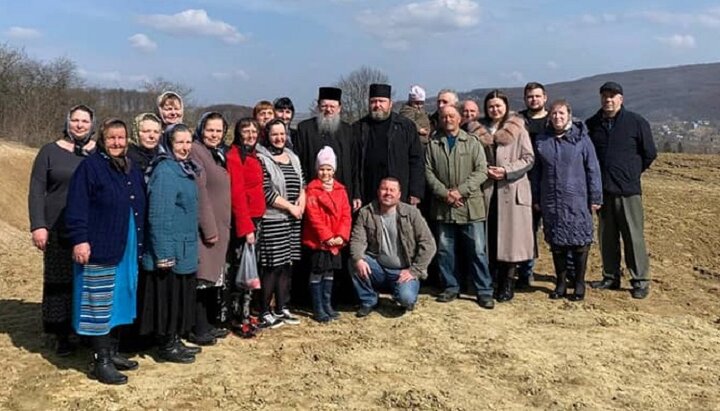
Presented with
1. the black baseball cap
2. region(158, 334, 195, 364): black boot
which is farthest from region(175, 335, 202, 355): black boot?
the black baseball cap

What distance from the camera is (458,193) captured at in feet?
19.5

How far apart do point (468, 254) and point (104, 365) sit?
325cm

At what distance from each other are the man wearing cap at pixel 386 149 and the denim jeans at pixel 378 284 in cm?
64

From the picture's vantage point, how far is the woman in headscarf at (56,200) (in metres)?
4.49

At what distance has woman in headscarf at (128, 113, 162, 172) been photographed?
4.45 metres

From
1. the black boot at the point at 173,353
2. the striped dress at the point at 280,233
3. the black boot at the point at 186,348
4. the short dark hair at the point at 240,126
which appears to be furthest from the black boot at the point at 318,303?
the short dark hair at the point at 240,126

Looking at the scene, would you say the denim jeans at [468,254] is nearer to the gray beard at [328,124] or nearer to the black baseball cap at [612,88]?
the gray beard at [328,124]

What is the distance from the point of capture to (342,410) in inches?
160

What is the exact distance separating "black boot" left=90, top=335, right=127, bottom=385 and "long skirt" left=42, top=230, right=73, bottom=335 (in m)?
0.60

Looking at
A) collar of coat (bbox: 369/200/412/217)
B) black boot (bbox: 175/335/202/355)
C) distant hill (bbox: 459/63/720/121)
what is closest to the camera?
black boot (bbox: 175/335/202/355)

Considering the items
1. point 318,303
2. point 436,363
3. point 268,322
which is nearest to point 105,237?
point 268,322

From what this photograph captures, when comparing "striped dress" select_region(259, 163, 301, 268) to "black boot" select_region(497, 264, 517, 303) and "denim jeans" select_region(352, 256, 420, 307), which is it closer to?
"denim jeans" select_region(352, 256, 420, 307)

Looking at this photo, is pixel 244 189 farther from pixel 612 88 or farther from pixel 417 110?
pixel 612 88

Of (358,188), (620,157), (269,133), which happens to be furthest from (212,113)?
(620,157)
